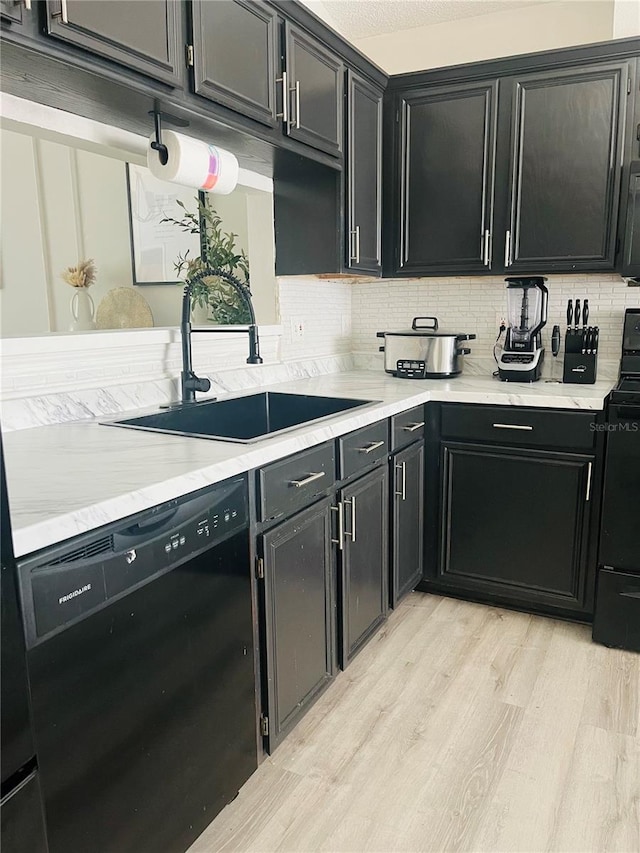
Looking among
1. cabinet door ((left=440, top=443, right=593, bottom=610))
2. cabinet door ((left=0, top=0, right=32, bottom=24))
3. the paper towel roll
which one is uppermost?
cabinet door ((left=0, top=0, right=32, bottom=24))

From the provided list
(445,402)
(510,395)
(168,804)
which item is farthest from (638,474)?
(168,804)

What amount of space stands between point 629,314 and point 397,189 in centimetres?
116

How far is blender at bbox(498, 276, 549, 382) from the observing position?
2775 mm

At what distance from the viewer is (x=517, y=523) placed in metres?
2.53

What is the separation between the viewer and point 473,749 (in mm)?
1830

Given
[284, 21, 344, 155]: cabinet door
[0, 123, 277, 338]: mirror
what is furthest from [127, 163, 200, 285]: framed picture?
[284, 21, 344, 155]: cabinet door

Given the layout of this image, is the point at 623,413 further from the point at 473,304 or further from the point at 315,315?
the point at 315,315

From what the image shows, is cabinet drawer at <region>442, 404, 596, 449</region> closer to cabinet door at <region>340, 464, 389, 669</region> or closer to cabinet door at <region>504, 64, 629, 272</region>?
cabinet door at <region>340, 464, 389, 669</region>

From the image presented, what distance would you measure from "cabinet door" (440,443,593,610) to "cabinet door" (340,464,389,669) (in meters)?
0.45

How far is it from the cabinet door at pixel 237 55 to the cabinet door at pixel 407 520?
1.30 metres

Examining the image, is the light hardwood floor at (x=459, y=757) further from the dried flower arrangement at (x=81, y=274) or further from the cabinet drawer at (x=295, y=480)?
the dried flower arrangement at (x=81, y=274)

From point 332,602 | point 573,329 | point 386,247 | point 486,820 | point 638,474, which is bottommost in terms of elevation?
point 486,820

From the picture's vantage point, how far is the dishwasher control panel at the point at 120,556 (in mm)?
1001

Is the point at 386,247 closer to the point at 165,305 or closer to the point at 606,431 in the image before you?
the point at 165,305
